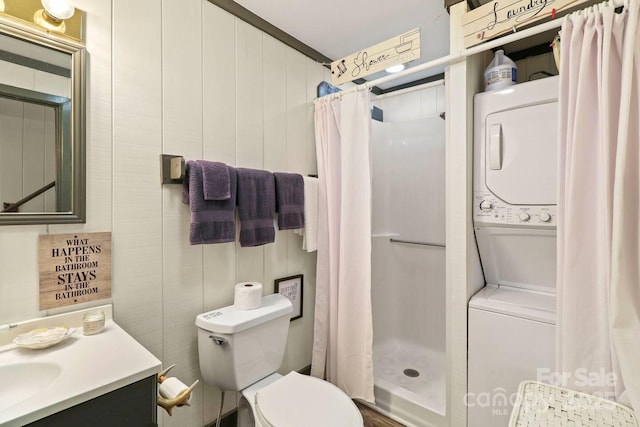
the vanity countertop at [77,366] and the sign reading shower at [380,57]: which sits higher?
the sign reading shower at [380,57]

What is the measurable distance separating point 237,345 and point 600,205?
154 centimetres

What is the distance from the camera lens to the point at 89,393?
0.75 metres

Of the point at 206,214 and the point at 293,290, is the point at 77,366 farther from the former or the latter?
the point at 293,290

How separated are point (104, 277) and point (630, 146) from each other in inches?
78.1

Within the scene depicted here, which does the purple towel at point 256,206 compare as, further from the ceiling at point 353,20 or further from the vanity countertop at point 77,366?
the ceiling at point 353,20

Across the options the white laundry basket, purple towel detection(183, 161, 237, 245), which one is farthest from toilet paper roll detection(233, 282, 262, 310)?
the white laundry basket

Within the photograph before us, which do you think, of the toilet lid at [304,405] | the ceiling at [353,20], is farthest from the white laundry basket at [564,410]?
the ceiling at [353,20]

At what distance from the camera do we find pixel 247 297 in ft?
5.03

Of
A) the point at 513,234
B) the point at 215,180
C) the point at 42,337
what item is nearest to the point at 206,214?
the point at 215,180

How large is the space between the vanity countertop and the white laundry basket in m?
1.16

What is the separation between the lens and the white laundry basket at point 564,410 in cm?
97

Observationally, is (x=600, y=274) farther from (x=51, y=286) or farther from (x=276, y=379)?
(x=51, y=286)

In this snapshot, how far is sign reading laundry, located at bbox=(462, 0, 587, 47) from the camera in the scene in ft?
3.98

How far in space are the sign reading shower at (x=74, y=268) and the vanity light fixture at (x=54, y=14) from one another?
2.46 ft
